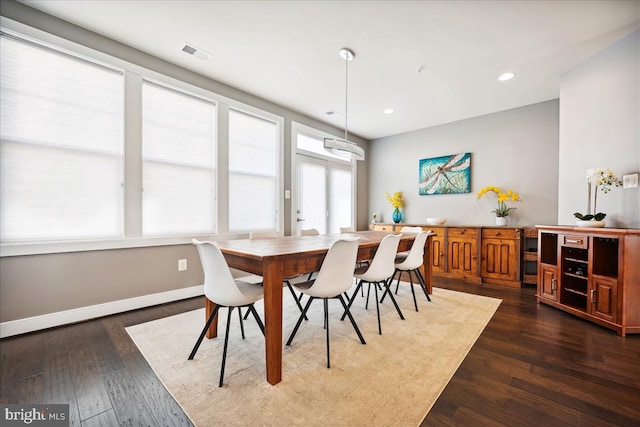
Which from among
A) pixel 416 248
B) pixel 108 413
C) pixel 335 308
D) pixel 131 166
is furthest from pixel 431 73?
pixel 108 413

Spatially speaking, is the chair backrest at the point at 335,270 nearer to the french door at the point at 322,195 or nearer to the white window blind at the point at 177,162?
the white window blind at the point at 177,162

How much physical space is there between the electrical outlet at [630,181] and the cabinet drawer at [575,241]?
61cm

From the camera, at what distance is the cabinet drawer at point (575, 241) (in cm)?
260

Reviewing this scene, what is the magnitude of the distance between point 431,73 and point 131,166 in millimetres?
3566

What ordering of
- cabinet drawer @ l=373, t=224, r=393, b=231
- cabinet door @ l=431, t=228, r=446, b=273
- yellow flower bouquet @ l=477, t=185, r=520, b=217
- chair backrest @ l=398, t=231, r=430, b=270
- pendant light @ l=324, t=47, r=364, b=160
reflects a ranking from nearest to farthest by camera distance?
pendant light @ l=324, t=47, r=364, b=160 < chair backrest @ l=398, t=231, r=430, b=270 < yellow flower bouquet @ l=477, t=185, r=520, b=217 < cabinet door @ l=431, t=228, r=446, b=273 < cabinet drawer @ l=373, t=224, r=393, b=231

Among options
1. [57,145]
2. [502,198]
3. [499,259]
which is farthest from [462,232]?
[57,145]

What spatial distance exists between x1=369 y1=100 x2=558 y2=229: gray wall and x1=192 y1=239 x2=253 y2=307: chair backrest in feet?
14.5

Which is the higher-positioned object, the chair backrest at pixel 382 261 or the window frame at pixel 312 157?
the window frame at pixel 312 157

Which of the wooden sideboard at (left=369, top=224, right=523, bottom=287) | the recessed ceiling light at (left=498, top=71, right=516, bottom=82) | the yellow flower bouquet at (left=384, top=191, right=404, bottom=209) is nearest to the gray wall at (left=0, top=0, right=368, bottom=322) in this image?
the wooden sideboard at (left=369, top=224, right=523, bottom=287)

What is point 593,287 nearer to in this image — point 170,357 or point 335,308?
point 335,308

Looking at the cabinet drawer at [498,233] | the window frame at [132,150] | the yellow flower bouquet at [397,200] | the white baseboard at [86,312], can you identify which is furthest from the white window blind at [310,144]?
the white baseboard at [86,312]

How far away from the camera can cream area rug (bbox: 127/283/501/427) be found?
1.36m

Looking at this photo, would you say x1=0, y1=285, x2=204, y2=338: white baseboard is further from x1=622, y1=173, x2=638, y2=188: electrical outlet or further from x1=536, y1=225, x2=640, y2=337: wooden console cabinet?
x1=622, y1=173, x2=638, y2=188: electrical outlet

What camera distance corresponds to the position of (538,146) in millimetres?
4102
